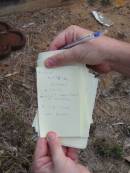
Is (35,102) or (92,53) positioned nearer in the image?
(92,53)

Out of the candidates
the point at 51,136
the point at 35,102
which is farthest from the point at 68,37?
the point at 35,102

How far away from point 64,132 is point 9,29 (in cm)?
194

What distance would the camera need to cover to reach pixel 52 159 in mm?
2189

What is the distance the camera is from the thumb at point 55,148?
214 centimetres

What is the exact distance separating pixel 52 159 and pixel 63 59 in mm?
451

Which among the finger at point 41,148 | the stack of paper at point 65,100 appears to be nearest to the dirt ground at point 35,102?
the finger at point 41,148

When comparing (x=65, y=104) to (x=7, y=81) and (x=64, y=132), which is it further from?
(x=7, y=81)

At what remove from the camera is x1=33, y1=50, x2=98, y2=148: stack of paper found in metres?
2.14

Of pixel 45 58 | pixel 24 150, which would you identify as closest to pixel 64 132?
pixel 45 58

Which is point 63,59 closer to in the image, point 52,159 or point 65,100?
point 65,100

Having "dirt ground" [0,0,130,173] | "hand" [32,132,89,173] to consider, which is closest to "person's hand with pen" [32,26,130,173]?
"hand" [32,132,89,173]

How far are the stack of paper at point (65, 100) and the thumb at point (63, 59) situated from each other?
0.02 metres

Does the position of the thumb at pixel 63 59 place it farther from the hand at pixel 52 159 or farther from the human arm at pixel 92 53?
the hand at pixel 52 159

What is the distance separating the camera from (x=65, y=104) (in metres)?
2.17
